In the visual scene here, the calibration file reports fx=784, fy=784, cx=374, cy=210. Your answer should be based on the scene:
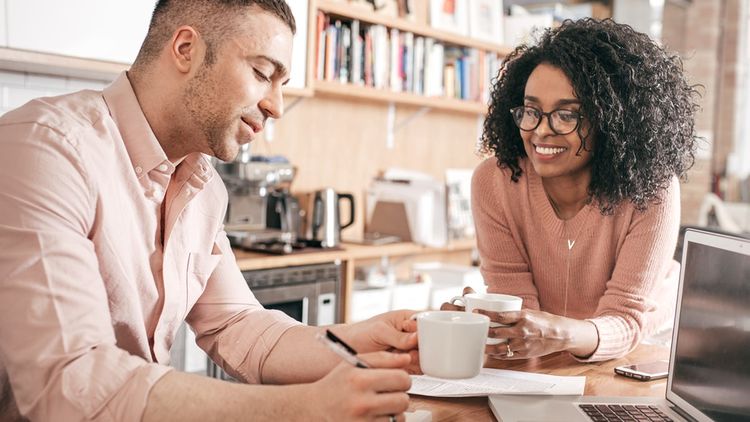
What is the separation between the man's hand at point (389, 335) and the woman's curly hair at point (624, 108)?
0.72 m

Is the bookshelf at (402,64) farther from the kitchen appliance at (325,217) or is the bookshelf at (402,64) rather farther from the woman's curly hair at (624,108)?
the woman's curly hair at (624,108)

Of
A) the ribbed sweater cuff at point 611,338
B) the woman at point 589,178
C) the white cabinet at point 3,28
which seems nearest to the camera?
the ribbed sweater cuff at point 611,338

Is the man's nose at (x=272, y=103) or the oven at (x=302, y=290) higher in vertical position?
the man's nose at (x=272, y=103)

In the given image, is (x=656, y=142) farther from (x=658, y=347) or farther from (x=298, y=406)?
(x=298, y=406)

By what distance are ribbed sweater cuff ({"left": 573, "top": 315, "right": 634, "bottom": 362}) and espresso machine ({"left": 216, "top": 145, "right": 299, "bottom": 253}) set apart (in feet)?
5.33

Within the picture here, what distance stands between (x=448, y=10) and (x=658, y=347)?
2696mm

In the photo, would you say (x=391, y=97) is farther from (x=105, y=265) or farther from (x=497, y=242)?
(x=105, y=265)

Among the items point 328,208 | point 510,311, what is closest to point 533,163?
point 510,311

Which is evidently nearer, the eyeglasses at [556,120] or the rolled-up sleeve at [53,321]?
the rolled-up sleeve at [53,321]

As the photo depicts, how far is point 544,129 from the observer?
72.0 inches

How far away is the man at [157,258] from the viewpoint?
2.95 ft

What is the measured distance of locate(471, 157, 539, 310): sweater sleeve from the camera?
1.79 meters

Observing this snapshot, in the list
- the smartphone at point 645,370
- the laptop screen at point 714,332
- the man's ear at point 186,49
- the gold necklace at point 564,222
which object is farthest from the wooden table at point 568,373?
the man's ear at point 186,49

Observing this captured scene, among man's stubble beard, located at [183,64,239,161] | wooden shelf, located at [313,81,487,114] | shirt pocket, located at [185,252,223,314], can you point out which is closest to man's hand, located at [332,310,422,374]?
shirt pocket, located at [185,252,223,314]
